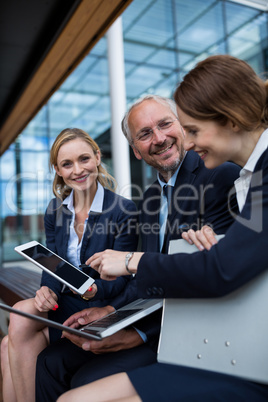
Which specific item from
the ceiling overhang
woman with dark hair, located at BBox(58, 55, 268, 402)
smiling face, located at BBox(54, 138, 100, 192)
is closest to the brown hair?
woman with dark hair, located at BBox(58, 55, 268, 402)

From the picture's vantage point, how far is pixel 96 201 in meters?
2.09

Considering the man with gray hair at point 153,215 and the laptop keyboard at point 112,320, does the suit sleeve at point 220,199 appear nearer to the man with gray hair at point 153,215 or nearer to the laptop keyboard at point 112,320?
the man with gray hair at point 153,215

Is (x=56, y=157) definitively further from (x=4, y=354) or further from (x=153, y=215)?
(x=4, y=354)

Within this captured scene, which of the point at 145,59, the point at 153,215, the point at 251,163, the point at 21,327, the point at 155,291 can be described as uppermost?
the point at 145,59

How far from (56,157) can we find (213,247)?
1.42 m

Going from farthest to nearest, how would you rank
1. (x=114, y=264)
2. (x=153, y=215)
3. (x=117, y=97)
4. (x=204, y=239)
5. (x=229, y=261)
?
(x=117, y=97) → (x=153, y=215) → (x=114, y=264) → (x=204, y=239) → (x=229, y=261)

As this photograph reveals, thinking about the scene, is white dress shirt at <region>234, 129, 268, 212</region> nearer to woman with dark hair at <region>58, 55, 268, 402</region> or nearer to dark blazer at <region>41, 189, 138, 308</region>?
woman with dark hair at <region>58, 55, 268, 402</region>

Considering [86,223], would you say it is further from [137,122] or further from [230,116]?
[230,116]

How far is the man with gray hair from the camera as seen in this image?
145cm

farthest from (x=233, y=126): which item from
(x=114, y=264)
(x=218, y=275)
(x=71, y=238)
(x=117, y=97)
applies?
(x=117, y=97)

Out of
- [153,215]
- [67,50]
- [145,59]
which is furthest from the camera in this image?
[145,59]

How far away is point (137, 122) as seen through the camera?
6.21 ft

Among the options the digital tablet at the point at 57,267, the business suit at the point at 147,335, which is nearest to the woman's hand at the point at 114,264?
the digital tablet at the point at 57,267

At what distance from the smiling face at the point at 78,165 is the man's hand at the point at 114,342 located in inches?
36.0
